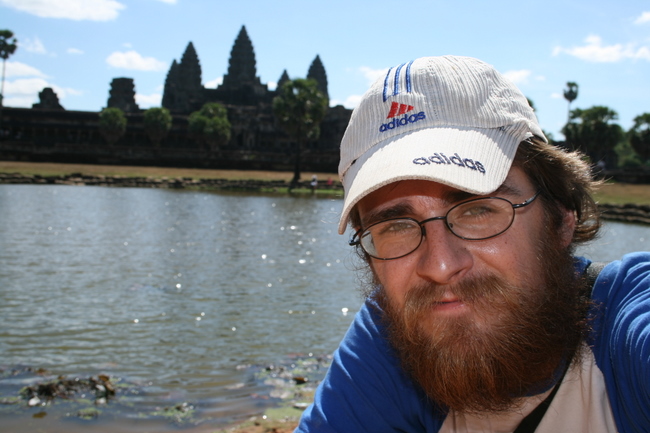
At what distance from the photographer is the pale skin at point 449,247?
1600 mm

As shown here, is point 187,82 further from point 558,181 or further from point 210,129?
point 558,181

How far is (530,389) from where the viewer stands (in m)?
1.64

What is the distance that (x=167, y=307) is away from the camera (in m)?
8.91

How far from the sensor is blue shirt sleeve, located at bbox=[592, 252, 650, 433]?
1368mm

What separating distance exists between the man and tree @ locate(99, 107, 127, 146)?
222 feet

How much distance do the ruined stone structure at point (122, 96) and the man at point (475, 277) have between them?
8443 centimetres

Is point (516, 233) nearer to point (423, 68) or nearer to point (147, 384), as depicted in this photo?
point (423, 68)

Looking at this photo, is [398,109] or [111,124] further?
[111,124]

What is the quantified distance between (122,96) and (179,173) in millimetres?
37488

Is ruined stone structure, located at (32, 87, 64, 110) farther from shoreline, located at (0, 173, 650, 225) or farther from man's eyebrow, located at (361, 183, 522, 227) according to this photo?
man's eyebrow, located at (361, 183, 522, 227)

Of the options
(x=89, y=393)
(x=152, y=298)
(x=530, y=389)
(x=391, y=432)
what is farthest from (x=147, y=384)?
A: (x=530, y=389)

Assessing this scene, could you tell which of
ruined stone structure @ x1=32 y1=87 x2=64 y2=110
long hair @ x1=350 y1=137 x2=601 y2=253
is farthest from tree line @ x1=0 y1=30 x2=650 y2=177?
long hair @ x1=350 y1=137 x2=601 y2=253

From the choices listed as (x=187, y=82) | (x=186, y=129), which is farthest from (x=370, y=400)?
(x=187, y=82)

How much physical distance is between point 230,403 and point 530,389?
4.11m
